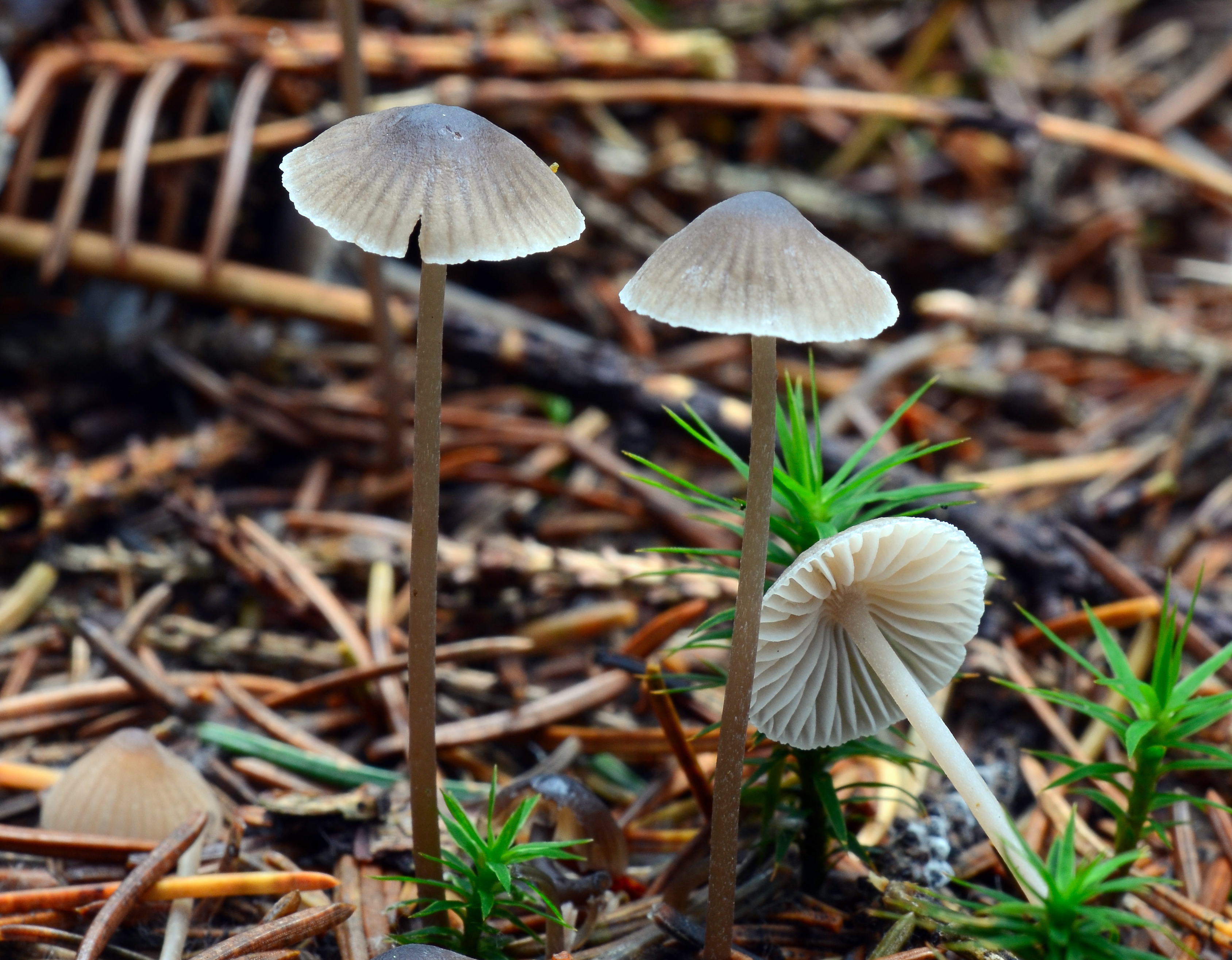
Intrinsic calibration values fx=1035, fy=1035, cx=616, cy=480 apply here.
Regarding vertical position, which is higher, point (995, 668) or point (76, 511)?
point (76, 511)

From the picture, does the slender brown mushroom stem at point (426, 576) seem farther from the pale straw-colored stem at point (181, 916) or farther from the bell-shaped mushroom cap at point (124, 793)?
the bell-shaped mushroom cap at point (124, 793)

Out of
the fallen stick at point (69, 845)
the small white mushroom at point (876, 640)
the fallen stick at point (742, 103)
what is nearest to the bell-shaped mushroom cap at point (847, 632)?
the small white mushroom at point (876, 640)

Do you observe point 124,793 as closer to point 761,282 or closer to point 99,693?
point 99,693

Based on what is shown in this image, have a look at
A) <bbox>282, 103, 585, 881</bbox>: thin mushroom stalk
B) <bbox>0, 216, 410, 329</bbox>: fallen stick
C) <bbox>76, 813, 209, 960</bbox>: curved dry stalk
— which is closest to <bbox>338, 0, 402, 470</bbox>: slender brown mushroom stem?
<bbox>0, 216, 410, 329</bbox>: fallen stick

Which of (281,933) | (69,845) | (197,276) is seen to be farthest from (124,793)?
(197,276)

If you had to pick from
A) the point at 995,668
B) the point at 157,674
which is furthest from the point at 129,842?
the point at 995,668

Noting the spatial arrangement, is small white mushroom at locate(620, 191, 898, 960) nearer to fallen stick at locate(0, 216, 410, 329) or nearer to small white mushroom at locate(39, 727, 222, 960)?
small white mushroom at locate(39, 727, 222, 960)

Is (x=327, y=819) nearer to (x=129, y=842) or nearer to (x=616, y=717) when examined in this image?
(x=129, y=842)
